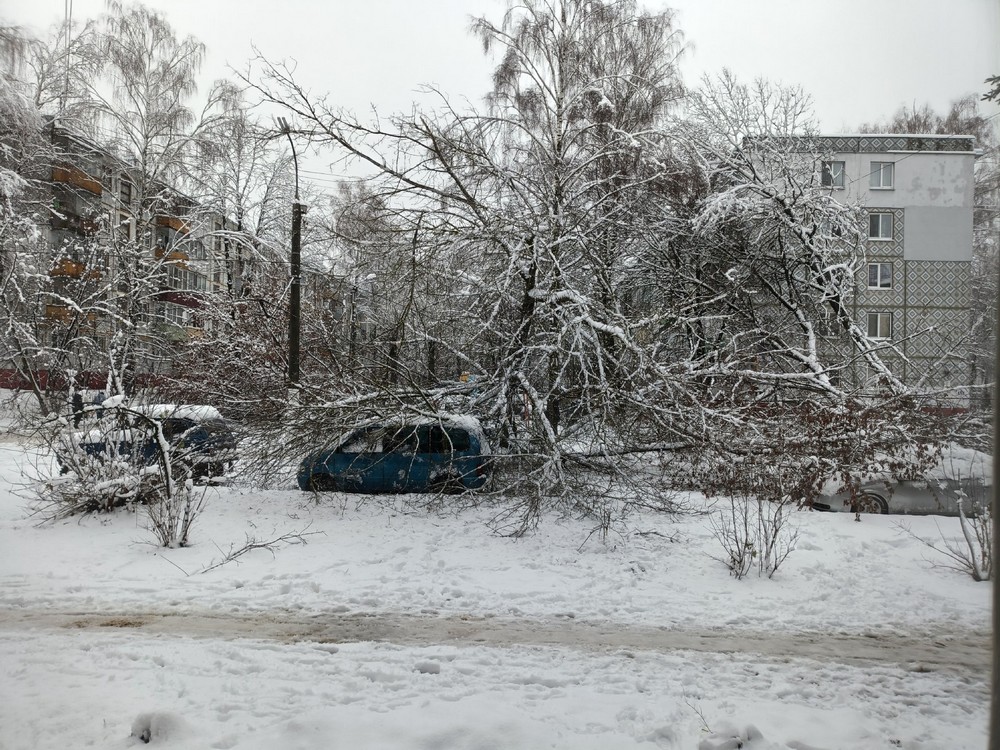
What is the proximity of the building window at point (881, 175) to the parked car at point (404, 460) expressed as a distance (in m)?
11.1

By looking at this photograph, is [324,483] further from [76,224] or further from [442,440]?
[76,224]

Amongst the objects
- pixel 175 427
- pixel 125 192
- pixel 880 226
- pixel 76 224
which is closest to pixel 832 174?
pixel 880 226

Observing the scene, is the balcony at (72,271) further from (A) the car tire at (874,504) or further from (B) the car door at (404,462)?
(A) the car tire at (874,504)

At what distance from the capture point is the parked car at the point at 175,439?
7422 millimetres

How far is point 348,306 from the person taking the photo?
1038 cm

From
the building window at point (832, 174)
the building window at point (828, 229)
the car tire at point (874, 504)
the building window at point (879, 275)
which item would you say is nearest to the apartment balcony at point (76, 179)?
the building window at point (828, 229)

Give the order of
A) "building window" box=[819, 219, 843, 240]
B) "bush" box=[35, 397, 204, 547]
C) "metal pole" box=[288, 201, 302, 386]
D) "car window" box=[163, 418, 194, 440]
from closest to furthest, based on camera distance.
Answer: "bush" box=[35, 397, 204, 547] < "car window" box=[163, 418, 194, 440] < "metal pole" box=[288, 201, 302, 386] < "building window" box=[819, 219, 843, 240]

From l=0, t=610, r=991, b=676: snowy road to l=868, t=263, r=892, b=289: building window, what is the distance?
993cm

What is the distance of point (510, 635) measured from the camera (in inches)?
177

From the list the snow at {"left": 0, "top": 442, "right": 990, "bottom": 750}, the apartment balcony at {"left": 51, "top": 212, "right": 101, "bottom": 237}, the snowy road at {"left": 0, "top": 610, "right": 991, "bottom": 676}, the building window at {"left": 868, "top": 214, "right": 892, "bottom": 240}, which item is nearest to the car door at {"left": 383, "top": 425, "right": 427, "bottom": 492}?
the snow at {"left": 0, "top": 442, "right": 990, "bottom": 750}

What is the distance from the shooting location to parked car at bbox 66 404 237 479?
742cm

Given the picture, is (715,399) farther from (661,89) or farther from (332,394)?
(661,89)

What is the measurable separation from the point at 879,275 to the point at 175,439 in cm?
1305

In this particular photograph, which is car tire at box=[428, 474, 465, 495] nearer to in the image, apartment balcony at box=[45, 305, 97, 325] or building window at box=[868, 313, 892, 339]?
apartment balcony at box=[45, 305, 97, 325]
